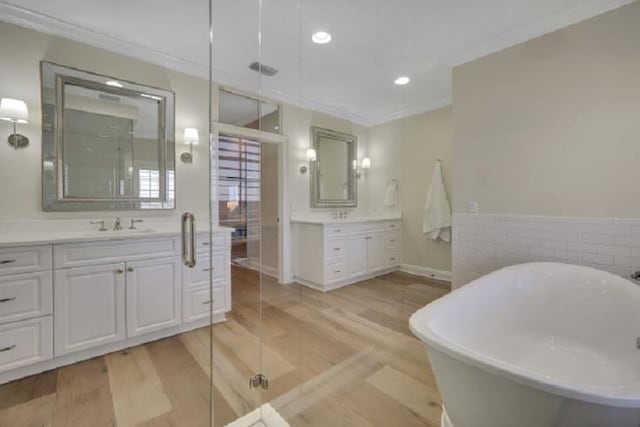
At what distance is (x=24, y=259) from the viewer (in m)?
1.67

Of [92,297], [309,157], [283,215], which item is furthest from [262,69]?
[92,297]

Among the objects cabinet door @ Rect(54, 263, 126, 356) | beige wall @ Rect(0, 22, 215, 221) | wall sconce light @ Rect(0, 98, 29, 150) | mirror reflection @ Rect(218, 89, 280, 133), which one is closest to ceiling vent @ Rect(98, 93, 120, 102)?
beige wall @ Rect(0, 22, 215, 221)

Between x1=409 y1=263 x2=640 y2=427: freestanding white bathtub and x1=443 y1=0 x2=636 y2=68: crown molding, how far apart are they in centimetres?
180

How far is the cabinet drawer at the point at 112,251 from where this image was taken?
1790 millimetres

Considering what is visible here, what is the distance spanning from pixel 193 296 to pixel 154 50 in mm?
2254

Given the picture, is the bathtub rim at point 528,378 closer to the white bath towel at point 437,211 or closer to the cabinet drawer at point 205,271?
the cabinet drawer at point 205,271

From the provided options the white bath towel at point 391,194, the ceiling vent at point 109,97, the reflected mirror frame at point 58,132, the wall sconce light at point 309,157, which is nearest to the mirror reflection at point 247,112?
the wall sconce light at point 309,157

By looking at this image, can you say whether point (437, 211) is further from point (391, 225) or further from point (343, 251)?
point (343, 251)

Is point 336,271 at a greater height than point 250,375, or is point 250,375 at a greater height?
point 336,271

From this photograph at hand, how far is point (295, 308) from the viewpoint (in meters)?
2.79

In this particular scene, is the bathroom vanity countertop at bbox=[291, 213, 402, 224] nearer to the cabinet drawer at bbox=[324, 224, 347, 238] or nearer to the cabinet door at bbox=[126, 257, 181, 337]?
the cabinet drawer at bbox=[324, 224, 347, 238]

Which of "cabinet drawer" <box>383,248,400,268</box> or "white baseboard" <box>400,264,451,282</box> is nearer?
"white baseboard" <box>400,264,451,282</box>

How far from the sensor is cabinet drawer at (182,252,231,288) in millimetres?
2312

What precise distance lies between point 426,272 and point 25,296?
3513 millimetres
